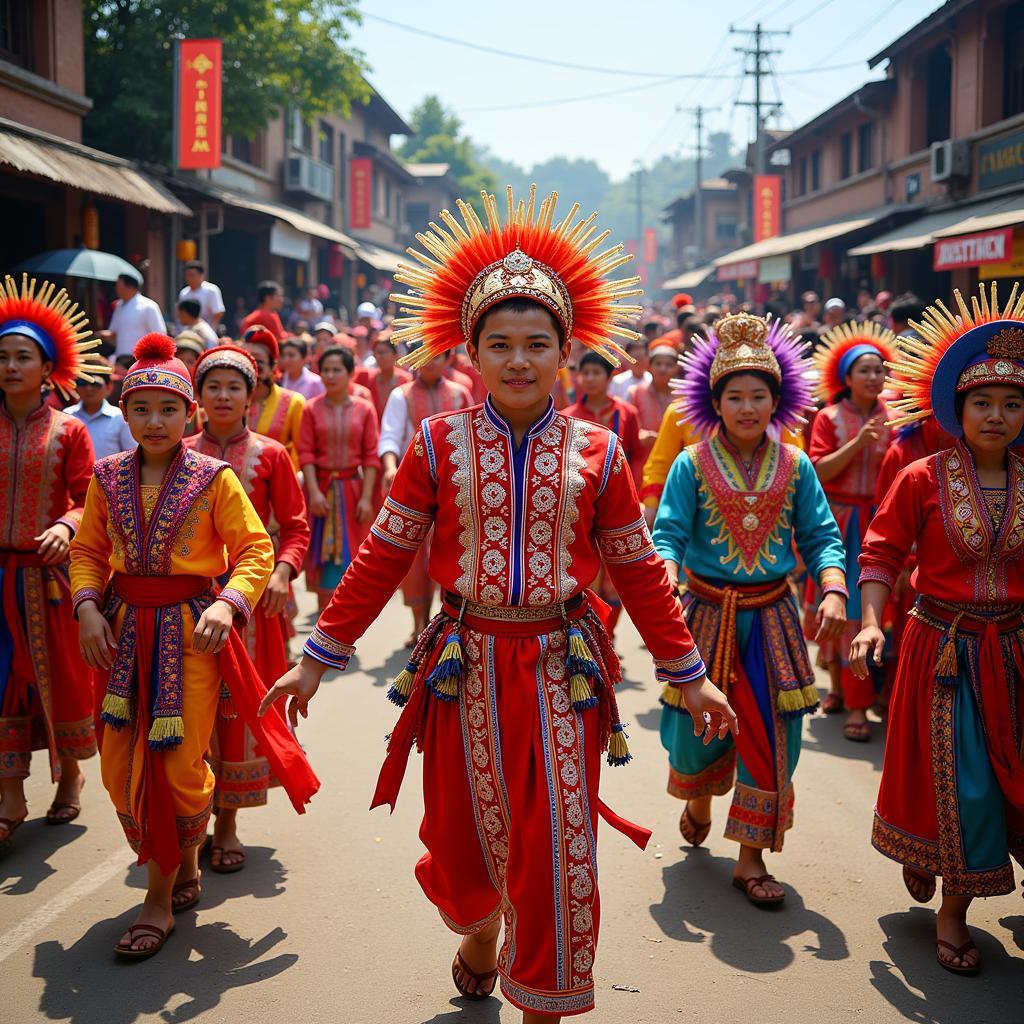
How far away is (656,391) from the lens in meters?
9.25

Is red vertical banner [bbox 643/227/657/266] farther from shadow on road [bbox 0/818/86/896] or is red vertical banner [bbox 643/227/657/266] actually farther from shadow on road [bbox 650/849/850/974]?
shadow on road [bbox 650/849/850/974]

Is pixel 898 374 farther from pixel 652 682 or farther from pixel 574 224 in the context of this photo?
pixel 652 682

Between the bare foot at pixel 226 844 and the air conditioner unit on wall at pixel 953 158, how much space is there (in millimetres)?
18154

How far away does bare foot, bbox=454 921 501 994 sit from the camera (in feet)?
12.0

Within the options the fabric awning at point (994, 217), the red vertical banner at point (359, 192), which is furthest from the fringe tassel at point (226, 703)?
the red vertical banner at point (359, 192)

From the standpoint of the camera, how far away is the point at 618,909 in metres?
4.39

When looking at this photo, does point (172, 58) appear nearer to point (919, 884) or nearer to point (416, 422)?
point (416, 422)

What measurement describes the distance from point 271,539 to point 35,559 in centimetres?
108

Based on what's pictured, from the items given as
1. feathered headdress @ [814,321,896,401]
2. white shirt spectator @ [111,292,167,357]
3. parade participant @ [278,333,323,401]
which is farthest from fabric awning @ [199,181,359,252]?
feathered headdress @ [814,321,896,401]

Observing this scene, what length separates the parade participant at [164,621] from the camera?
4066mm

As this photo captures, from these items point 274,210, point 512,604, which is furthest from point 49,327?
point 274,210

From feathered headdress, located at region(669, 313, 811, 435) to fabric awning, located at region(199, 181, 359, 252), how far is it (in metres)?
15.9

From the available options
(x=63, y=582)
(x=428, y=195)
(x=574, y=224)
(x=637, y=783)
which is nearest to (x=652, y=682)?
(x=637, y=783)

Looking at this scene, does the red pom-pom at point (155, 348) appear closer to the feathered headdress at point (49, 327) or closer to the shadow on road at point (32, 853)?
the feathered headdress at point (49, 327)
